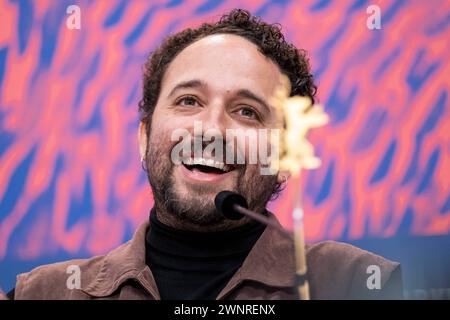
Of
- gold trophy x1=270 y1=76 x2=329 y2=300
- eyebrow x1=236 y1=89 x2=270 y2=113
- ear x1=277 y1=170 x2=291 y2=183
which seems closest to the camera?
gold trophy x1=270 y1=76 x2=329 y2=300

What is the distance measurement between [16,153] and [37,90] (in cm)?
21

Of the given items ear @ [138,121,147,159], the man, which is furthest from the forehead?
ear @ [138,121,147,159]

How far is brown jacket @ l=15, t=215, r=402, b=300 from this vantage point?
5.22 feet

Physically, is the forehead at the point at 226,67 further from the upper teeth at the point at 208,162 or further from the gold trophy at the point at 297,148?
the upper teeth at the point at 208,162

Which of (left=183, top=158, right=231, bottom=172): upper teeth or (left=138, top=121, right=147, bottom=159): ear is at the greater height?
(left=138, top=121, right=147, bottom=159): ear

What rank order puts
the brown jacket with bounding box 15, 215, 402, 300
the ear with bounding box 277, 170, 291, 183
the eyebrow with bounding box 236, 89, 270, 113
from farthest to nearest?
the ear with bounding box 277, 170, 291, 183
the eyebrow with bounding box 236, 89, 270, 113
the brown jacket with bounding box 15, 215, 402, 300

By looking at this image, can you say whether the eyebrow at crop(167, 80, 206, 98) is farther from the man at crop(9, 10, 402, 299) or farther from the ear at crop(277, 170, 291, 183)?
the ear at crop(277, 170, 291, 183)

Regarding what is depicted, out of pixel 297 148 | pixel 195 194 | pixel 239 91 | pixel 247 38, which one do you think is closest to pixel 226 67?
pixel 239 91

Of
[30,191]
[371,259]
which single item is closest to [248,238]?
[371,259]

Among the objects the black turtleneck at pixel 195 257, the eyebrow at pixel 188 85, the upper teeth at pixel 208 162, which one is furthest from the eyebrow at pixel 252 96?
the black turtleneck at pixel 195 257

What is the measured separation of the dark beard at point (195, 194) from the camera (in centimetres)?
167

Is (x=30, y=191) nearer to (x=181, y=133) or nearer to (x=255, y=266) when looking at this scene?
(x=181, y=133)

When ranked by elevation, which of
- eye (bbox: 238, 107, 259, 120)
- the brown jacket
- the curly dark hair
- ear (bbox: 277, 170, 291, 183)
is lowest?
the brown jacket

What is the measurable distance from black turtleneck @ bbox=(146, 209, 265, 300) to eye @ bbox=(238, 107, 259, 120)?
0.29 meters
